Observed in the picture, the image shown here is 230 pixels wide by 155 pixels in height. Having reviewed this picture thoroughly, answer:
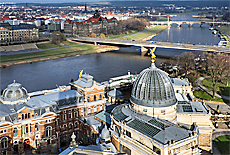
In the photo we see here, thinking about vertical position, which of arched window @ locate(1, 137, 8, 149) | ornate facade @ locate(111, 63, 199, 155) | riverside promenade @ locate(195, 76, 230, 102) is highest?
ornate facade @ locate(111, 63, 199, 155)

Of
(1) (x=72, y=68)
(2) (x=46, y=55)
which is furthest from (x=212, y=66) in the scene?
(2) (x=46, y=55)

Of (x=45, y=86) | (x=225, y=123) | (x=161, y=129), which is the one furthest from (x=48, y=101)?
(x=45, y=86)

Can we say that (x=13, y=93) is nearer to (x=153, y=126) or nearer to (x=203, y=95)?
(x=153, y=126)

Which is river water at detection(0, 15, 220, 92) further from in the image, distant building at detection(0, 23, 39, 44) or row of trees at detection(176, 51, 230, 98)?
distant building at detection(0, 23, 39, 44)

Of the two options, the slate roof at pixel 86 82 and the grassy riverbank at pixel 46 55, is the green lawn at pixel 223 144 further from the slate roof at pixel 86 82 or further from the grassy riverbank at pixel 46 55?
the grassy riverbank at pixel 46 55

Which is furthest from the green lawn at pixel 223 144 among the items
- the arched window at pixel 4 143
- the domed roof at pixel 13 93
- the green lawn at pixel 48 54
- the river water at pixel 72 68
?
the green lawn at pixel 48 54

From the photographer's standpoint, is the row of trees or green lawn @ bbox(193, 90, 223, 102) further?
the row of trees

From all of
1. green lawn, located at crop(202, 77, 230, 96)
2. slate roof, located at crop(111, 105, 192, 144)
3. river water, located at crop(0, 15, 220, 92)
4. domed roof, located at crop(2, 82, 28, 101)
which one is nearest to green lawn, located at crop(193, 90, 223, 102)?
green lawn, located at crop(202, 77, 230, 96)

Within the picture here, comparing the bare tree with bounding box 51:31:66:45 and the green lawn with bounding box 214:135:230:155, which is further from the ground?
the bare tree with bounding box 51:31:66:45
